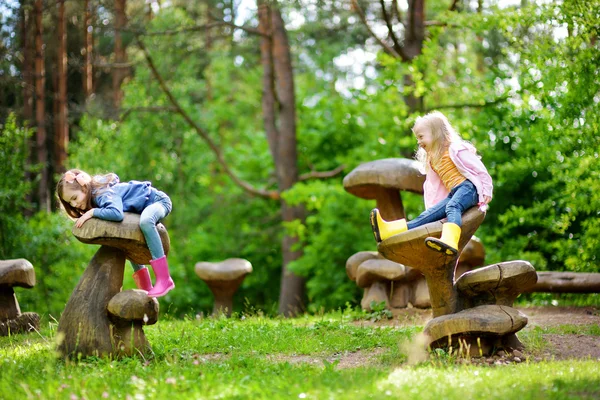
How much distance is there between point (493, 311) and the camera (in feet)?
19.4

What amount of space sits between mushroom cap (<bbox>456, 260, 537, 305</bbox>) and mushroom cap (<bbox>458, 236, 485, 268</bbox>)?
3.20 m

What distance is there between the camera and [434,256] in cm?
594

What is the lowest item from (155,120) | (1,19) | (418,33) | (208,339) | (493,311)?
(208,339)

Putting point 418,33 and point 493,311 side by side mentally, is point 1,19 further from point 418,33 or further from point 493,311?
point 493,311

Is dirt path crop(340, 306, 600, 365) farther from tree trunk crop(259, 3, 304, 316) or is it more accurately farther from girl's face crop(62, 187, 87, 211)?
tree trunk crop(259, 3, 304, 316)

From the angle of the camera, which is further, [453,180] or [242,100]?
[242,100]

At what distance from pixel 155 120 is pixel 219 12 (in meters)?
4.10

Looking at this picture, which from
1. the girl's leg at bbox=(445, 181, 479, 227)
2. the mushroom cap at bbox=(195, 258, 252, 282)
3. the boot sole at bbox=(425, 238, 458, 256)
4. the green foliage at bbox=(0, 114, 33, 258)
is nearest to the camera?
the boot sole at bbox=(425, 238, 458, 256)

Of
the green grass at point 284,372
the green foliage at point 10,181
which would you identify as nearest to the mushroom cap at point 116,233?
the green grass at point 284,372

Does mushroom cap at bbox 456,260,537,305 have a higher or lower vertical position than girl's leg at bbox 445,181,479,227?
lower

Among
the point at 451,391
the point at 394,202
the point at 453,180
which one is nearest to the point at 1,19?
the point at 394,202

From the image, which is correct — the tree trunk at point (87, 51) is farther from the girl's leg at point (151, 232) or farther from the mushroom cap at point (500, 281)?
the mushroom cap at point (500, 281)

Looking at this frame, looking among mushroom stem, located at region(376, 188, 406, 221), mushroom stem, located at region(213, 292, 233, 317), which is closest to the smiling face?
mushroom stem, located at region(376, 188, 406, 221)

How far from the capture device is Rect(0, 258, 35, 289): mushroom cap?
26.4 ft
